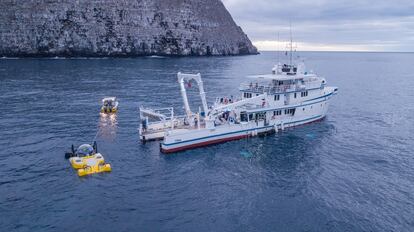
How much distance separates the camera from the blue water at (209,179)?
95.9ft

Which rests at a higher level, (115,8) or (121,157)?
(115,8)

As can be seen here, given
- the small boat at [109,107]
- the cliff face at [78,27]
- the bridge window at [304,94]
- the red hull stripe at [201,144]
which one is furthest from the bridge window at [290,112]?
the cliff face at [78,27]

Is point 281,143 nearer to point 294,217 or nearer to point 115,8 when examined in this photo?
point 294,217

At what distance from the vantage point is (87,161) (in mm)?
39344

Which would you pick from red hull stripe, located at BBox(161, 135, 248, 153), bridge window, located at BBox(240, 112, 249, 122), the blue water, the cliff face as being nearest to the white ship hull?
red hull stripe, located at BBox(161, 135, 248, 153)

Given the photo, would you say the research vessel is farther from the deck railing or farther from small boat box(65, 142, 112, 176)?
small boat box(65, 142, 112, 176)

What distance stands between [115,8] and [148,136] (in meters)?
156

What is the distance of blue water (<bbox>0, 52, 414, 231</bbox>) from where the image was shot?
29.2 metres

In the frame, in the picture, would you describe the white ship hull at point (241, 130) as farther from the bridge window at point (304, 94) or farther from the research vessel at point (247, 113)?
the bridge window at point (304, 94)

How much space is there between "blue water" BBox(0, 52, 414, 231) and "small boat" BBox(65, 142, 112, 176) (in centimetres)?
103

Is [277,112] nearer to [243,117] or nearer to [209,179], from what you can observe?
[243,117]

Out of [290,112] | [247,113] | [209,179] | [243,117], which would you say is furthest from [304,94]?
[209,179]

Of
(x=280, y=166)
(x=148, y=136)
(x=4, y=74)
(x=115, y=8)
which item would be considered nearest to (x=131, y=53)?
(x=115, y=8)

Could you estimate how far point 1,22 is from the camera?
168 m
